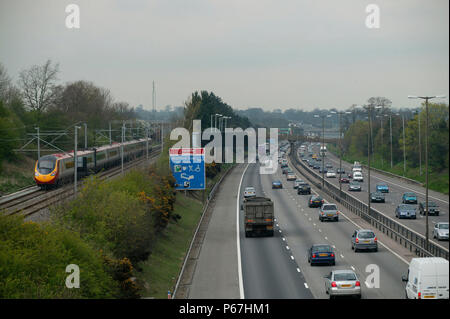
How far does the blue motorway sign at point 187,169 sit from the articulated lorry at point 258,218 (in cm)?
1145

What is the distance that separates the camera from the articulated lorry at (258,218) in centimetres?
5178

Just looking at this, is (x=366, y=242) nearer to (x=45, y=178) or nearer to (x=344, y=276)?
(x=344, y=276)

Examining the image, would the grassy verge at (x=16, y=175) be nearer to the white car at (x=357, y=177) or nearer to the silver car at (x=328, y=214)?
the silver car at (x=328, y=214)

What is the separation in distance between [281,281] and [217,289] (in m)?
3.46

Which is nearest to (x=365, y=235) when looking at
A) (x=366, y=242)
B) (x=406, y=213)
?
(x=366, y=242)

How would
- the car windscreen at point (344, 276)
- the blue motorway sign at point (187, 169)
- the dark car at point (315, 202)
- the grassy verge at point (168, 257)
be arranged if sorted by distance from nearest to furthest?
1. the car windscreen at point (344, 276)
2. the grassy verge at point (168, 257)
3. the blue motorway sign at point (187, 169)
4. the dark car at point (315, 202)

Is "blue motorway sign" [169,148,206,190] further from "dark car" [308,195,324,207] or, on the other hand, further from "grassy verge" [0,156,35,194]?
"grassy verge" [0,156,35,194]

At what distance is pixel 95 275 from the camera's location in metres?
27.2

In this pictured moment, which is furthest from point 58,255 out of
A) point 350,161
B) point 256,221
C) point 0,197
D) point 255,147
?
point 255,147

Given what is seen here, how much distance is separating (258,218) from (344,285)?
2271 centimetres

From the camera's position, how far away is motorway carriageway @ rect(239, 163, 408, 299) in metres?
32.2

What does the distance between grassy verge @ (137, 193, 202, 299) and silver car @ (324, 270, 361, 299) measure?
8206 millimetres

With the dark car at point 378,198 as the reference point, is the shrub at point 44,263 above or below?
above

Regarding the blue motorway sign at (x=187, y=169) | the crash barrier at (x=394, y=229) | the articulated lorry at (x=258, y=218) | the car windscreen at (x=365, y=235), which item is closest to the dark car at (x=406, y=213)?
the crash barrier at (x=394, y=229)
